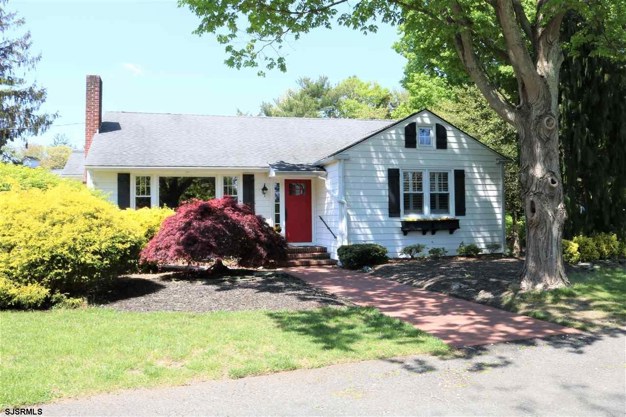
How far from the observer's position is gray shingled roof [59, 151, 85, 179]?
18453mm

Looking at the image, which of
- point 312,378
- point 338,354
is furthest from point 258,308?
point 312,378

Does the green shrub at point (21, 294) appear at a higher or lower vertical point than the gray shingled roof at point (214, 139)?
lower

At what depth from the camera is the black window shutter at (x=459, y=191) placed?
50.9 feet

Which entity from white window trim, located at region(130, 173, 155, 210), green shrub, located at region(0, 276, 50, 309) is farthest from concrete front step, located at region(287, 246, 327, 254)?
green shrub, located at region(0, 276, 50, 309)

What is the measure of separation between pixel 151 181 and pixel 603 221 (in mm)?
13780

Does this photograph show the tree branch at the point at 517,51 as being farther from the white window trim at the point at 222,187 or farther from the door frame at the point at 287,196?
the white window trim at the point at 222,187

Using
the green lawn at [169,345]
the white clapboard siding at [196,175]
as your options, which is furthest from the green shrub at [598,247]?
the white clapboard siding at [196,175]

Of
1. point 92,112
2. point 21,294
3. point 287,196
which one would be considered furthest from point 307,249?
point 92,112

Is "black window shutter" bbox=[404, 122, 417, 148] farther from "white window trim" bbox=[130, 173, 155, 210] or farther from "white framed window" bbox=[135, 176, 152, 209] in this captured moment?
"white framed window" bbox=[135, 176, 152, 209]

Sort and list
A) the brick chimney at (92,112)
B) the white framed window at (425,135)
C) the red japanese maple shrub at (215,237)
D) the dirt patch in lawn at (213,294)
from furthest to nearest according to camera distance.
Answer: the brick chimney at (92,112) < the white framed window at (425,135) < the red japanese maple shrub at (215,237) < the dirt patch in lawn at (213,294)

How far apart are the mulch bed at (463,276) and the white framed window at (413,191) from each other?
1758 mm

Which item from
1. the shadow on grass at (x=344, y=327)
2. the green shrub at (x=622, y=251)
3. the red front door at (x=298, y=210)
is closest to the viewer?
the shadow on grass at (x=344, y=327)

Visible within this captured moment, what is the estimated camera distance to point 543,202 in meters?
8.80

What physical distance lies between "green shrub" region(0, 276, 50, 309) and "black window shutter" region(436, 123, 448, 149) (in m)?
11.8
